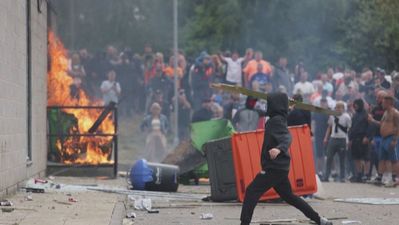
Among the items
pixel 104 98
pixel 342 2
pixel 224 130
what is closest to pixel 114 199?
pixel 224 130

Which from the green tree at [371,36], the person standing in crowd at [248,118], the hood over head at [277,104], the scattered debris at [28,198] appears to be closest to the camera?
the hood over head at [277,104]

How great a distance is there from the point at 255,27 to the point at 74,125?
13.3 meters


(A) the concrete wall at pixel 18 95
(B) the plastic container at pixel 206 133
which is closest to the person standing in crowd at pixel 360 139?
(B) the plastic container at pixel 206 133

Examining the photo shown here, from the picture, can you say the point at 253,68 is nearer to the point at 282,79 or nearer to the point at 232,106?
the point at 282,79

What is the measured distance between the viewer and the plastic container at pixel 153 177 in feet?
49.3

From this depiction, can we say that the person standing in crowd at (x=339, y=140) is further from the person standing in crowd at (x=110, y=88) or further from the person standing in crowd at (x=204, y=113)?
the person standing in crowd at (x=110, y=88)

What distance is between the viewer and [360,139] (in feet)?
63.5

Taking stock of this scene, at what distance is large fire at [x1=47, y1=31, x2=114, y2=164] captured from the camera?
57.9ft

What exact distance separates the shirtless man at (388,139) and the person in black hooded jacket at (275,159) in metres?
7.58

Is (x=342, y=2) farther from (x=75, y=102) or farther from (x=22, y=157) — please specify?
(x=22, y=157)

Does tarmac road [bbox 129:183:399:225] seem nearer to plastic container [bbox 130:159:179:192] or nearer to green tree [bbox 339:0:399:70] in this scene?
plastic container [bbox 130:159:179:192]

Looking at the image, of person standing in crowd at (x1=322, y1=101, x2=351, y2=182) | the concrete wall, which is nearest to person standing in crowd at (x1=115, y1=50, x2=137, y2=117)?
person standing in crowd at (x1=322, y1=101, x2=351, y2=182)

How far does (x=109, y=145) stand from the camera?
703 inches

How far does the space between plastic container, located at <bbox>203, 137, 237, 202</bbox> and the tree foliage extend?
13262 mm
